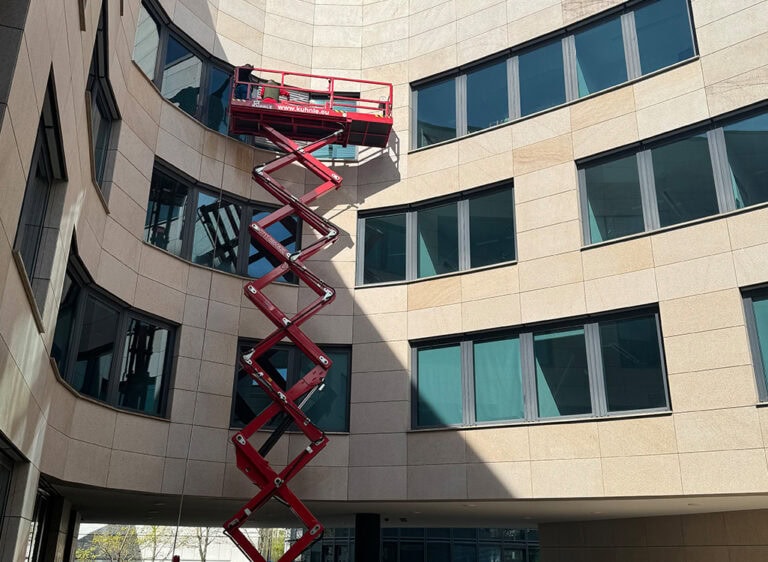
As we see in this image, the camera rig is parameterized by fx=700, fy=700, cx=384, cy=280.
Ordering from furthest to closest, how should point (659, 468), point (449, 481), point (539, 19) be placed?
point (539, 19) → point (449, 481) → point (659, 468)

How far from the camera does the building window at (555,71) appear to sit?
16.9 meters

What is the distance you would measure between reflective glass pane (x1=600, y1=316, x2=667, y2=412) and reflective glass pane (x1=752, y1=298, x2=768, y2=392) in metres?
1.92

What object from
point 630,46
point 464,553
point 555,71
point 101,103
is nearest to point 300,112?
point 101,103

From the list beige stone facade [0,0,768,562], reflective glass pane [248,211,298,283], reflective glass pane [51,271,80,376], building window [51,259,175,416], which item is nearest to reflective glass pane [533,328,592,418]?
beige stone facade [0,0,768,562]

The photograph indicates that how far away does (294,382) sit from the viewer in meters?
18.2

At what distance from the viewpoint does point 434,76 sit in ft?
65.8

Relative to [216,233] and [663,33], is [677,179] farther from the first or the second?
[216,233]

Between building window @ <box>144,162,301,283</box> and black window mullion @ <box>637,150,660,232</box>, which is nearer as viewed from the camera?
black window mullion @ <box>637,150,660,232</box>

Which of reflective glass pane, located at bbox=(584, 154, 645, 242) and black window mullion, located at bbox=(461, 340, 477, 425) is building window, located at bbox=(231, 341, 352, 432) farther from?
reflective glass pane, located at bbox=(584, 154, 645, 242)

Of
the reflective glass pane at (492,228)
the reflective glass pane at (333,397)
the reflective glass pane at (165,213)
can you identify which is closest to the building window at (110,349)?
the reflective glass pane at (165,213)

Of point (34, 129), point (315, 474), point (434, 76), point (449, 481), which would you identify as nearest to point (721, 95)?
point (434, 76)

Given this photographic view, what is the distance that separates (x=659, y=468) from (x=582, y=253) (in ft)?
16.4

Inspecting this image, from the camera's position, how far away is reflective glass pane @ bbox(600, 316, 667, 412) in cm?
1479

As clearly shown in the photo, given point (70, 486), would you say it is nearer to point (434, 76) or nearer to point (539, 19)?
point (434, 76)
